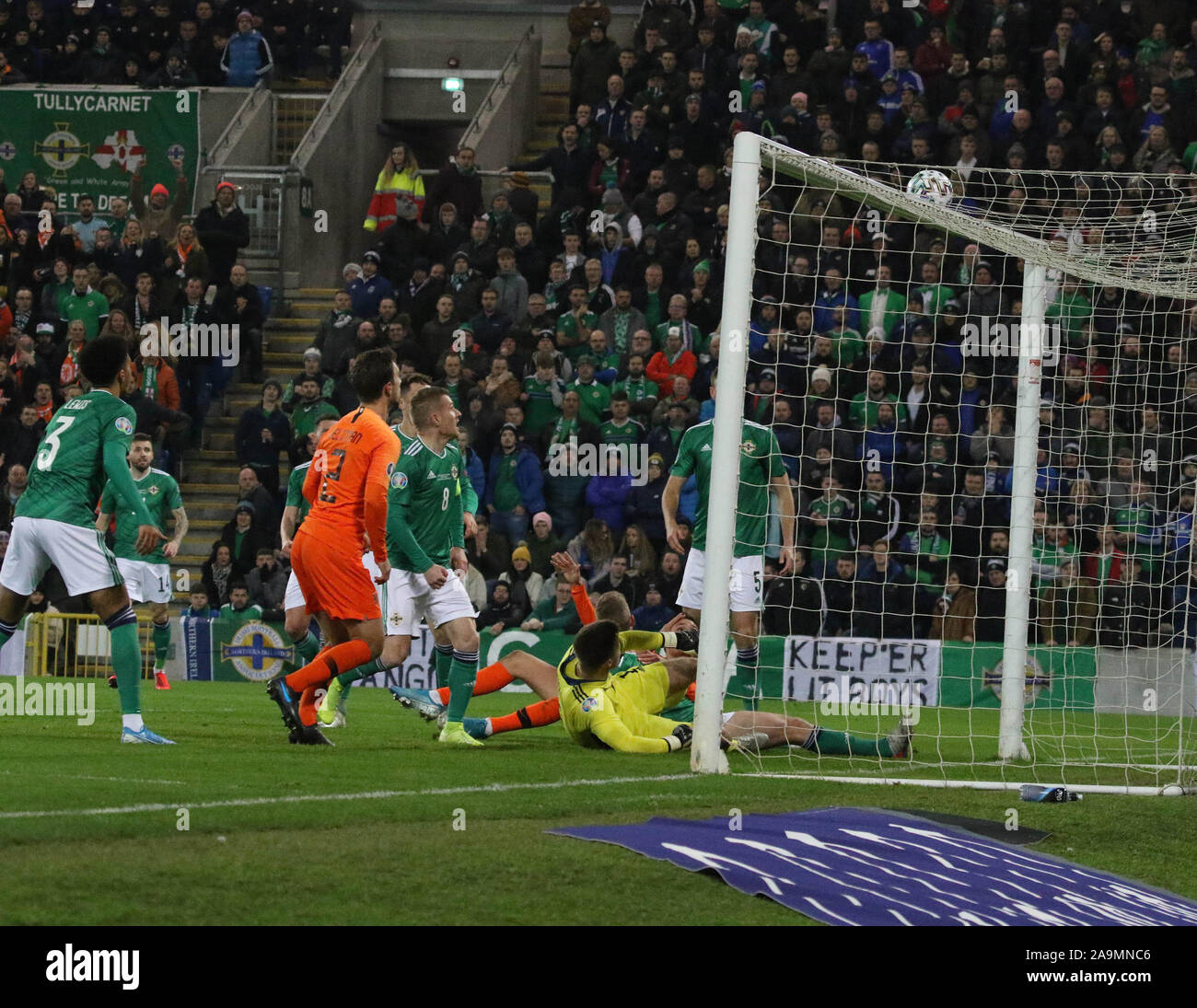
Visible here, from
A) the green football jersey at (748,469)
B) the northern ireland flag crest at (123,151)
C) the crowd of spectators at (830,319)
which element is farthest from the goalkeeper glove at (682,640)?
the northern ireland flag crest at (123,151)

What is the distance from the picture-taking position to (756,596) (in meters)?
13.4

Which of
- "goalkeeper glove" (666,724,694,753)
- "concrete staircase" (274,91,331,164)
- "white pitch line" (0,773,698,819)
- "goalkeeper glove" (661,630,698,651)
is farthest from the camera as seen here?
"concrete staircase" (274,91,331,164)

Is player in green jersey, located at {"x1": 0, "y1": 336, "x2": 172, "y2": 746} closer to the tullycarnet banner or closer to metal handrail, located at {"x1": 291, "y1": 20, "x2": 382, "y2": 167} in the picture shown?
metal handrail, located at {"x1": 291, "y1": 20, "x2": 382, "y2": 167}

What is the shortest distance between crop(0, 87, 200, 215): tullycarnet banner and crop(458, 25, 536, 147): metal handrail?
428cm

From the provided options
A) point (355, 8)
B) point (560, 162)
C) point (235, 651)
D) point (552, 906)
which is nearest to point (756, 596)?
point (552, 906)

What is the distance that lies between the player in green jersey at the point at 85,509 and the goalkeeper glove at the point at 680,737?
129 inches

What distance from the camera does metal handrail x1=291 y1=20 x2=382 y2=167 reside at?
26.4m

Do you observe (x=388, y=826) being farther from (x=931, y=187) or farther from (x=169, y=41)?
(x=169, y=41)

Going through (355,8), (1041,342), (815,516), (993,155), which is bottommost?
(815,516)

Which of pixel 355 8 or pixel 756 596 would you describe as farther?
pixel 355 8

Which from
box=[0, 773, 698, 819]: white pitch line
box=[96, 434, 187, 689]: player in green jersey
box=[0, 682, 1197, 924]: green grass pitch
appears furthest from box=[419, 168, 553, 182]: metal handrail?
box=[0, 773, 698, 819]: white pitch line

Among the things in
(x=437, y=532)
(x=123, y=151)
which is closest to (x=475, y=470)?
(x=437, y=532)

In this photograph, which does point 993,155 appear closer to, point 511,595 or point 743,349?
point 511,595

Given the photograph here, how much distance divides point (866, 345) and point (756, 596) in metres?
6.18
